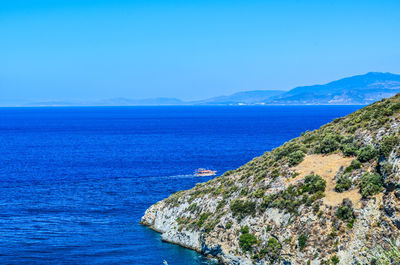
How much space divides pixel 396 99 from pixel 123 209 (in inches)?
1621

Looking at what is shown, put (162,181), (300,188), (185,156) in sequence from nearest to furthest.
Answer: (300,188)
(162,181)
(185,156)

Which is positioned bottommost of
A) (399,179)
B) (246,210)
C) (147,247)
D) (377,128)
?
(147,247)

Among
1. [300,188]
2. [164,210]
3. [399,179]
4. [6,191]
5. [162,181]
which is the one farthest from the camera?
[162,181]

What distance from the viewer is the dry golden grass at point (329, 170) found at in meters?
45.0

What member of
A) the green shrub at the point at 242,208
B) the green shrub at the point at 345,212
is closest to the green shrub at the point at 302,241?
the green shrub at the point at 345,212

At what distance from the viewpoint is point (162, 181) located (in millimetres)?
96000

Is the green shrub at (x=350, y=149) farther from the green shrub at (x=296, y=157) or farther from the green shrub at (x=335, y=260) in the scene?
the green shrub at (x=335, y=260)

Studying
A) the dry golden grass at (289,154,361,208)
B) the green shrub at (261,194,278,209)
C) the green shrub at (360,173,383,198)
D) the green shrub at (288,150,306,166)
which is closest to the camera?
the green shrub at (360,173,383,198)

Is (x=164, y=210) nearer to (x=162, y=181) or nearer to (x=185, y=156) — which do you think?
(x=162, y=181)

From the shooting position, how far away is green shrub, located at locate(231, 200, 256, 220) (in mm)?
51688

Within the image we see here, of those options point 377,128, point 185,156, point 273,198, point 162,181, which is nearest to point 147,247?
point 273,198

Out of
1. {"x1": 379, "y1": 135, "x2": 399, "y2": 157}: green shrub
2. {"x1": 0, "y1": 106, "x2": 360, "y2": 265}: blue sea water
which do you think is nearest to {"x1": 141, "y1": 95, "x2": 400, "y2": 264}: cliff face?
{"x1": 379, "y1": 135, "x2": 399, "y2": 157}: green shrub

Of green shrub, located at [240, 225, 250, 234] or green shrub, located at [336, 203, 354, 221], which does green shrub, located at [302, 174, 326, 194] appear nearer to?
green shrub, located at [336, 203, 354, 221]

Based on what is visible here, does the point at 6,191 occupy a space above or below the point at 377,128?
below
